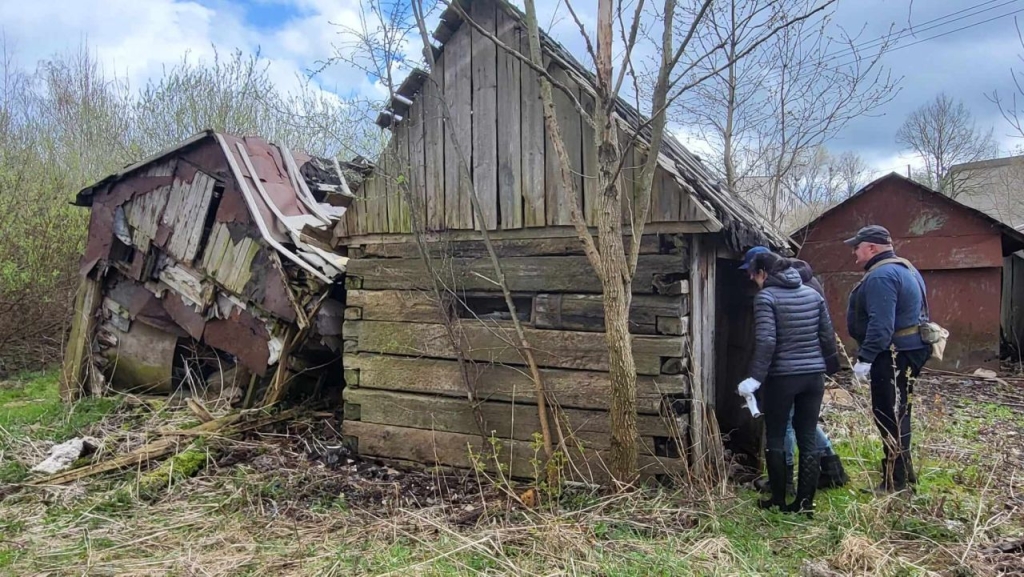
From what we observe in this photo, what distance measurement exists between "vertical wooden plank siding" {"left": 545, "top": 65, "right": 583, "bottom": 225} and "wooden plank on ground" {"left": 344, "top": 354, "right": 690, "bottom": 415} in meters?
1.32

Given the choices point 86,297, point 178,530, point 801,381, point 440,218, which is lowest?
point 178,530

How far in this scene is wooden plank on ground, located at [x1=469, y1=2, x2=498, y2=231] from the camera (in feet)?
17.4

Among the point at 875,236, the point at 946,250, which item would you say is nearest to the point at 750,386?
the point at 875,236

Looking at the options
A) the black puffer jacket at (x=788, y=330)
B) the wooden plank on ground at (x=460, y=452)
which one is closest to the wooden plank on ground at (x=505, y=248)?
the black puffer jacket at (x=788, y=330)

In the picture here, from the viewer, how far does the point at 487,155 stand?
5.39 meters

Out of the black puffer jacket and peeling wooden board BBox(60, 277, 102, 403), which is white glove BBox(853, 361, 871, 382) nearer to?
the black puffer jacket

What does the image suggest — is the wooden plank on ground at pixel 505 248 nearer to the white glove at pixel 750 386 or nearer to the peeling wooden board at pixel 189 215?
the white glove at pixel 750 386

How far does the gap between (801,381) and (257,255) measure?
5.48 m

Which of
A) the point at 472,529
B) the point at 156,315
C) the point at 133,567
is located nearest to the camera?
the point at 133,567

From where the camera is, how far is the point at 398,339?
5.80 metres

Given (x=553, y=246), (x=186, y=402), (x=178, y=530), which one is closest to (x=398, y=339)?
(x=553, y=246)

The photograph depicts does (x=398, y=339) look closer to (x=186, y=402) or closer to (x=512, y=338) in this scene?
(x=512, y=338)

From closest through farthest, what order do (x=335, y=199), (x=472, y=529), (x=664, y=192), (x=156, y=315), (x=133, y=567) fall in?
1. (x=133, y=567)
2. (x=472, y=529)
3. (x=664, y=192)
4. (x=335, y=199)
5. (x=156, y=315)

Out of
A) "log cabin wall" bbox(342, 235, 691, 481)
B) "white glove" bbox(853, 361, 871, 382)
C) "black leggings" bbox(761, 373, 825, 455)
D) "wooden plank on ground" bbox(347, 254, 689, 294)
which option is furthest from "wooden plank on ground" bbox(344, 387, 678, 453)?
"white glove" bbox(853, 361, 871, 382)
